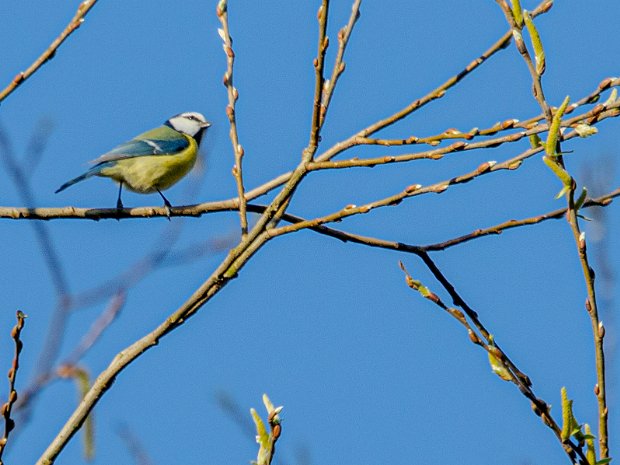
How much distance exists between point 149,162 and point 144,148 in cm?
13

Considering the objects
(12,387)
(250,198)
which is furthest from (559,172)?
(250,198)

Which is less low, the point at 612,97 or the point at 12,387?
the point at 612,97

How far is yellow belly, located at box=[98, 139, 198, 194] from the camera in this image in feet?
17.4

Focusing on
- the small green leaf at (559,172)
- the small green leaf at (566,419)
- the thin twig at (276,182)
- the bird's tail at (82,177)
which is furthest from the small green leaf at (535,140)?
the bird's tail at (82,177)

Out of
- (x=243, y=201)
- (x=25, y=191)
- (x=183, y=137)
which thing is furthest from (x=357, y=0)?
(x=183, y=137)

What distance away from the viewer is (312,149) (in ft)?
6.68

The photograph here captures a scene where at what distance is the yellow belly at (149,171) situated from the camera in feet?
17.4

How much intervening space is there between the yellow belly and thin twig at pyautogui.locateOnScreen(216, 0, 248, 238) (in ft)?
9.93

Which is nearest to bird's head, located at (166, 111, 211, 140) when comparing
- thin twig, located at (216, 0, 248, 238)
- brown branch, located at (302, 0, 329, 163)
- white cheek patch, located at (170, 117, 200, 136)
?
white cheek patch, located at (170, 117, 200, 136)

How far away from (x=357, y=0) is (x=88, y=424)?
1320mm

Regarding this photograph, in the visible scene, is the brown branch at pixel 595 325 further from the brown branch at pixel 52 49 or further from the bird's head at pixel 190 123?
the bird's head at pixel 190 123

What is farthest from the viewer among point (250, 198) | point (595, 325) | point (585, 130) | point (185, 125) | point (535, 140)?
point (185, 125)

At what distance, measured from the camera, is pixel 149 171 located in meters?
5.33

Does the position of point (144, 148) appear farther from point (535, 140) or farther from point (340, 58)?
point (535, 140)
